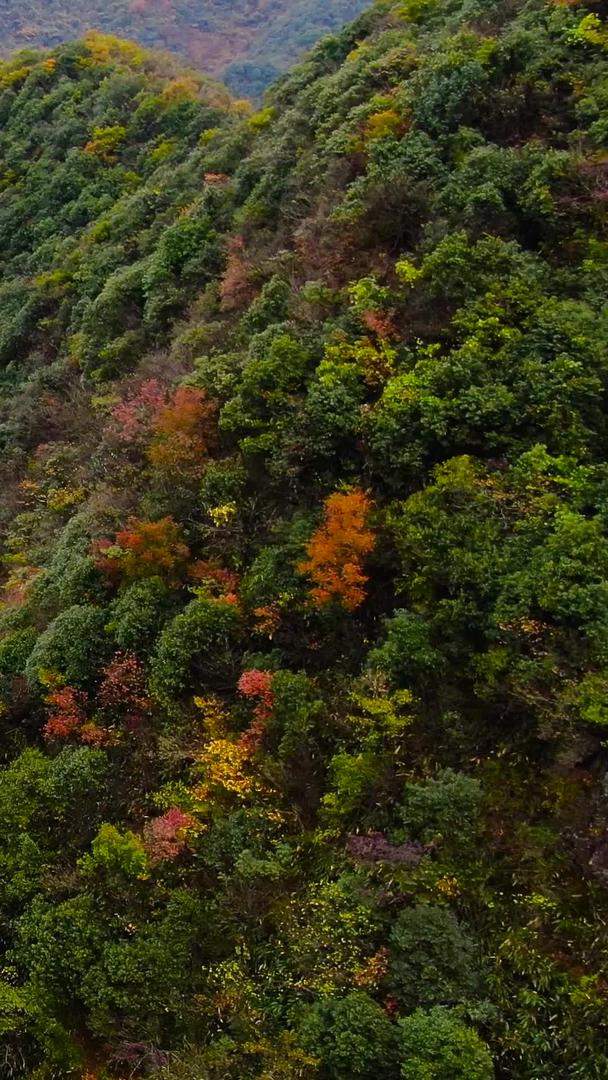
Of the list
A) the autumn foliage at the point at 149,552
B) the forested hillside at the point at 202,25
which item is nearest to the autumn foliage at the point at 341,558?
the autumn foliage at the point at 149,552

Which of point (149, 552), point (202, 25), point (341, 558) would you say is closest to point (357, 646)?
point (341, 558)

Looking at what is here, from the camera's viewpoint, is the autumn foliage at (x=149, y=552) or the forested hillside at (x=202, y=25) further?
the forested hillside at (x=202, y=25)

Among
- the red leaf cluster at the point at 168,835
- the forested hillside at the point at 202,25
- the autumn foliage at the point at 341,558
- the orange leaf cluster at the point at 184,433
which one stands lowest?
the red leaf cluster at the point at 168,835

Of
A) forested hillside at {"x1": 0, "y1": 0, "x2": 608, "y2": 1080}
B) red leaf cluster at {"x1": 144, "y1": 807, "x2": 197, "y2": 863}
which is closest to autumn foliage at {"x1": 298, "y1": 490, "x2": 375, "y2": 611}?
forested hillside at {"x1": 0, "y1": 0, "x2": 608, "y2": 1080}

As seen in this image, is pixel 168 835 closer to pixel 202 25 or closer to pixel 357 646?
pixel 357 646

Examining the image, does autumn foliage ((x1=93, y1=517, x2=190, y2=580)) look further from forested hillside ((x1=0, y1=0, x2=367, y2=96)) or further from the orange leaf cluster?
forested hillside ((x1=0, y1=0, x2=367, y2=96))

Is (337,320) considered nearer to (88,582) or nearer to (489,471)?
(489,471)

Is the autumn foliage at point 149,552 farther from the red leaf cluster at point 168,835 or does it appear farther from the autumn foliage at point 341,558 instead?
the red leaf cluster at point 168,835
